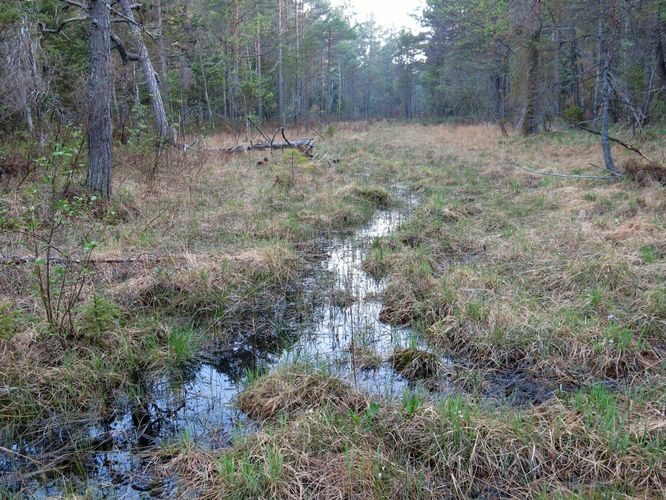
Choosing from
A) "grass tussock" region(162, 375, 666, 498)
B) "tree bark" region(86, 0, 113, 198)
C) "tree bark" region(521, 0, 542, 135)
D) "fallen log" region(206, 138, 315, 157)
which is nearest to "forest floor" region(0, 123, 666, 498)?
"grass tussock" region(162, 375, 666, 498)

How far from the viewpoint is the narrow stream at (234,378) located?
301 centimetres

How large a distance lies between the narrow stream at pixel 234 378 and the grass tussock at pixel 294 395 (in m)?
0.13

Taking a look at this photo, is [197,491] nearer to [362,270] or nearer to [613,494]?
[613,494]

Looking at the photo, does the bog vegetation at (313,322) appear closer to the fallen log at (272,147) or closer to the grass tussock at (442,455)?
the grass tussock at (442,455)

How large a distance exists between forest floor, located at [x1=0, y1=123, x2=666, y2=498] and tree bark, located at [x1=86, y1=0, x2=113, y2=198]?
45 centimetres

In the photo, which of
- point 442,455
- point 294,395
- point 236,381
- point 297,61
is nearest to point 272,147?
point 236,381

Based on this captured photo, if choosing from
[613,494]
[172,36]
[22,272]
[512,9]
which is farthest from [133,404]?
[172,36]

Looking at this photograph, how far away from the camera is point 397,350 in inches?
167

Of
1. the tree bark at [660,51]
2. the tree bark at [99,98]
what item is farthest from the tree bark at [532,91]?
the tree bark at [99,98]

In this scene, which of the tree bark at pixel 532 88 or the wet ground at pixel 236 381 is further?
the tree bark at pixel 532 88

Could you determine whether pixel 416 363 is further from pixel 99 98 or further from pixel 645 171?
pixel 645 171

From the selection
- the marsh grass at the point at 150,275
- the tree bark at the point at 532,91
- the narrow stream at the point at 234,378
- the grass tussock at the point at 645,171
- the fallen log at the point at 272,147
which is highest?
the tree bark at the point at 532,91

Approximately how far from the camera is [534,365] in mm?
3988

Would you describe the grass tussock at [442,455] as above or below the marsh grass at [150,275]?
below
